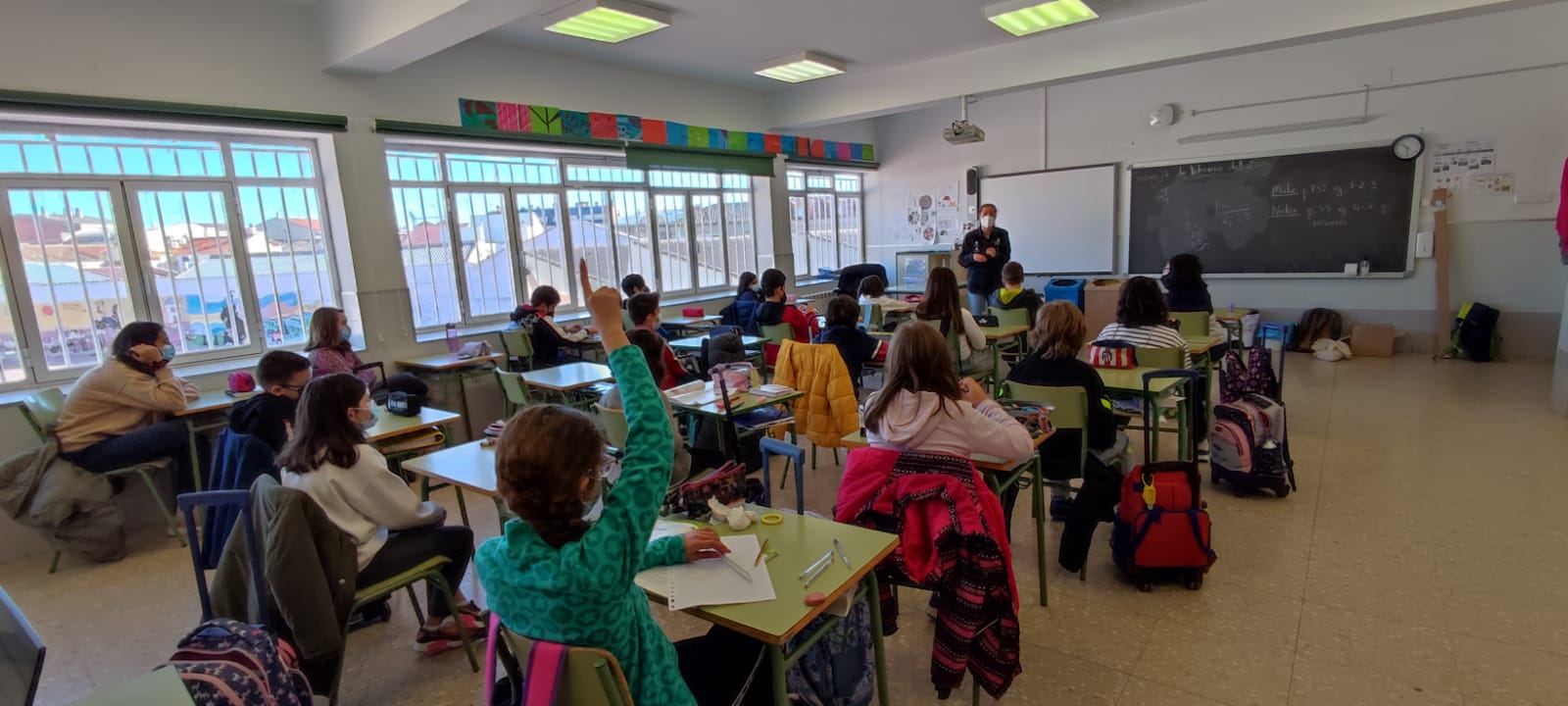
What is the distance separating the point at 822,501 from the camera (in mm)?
3807

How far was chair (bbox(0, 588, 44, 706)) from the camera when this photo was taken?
1.09 meters

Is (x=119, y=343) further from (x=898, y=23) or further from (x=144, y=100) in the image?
(x=898, y=23)

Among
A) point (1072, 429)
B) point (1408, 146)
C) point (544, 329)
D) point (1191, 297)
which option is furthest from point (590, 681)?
point (1408, 146)

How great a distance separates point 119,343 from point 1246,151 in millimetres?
8886

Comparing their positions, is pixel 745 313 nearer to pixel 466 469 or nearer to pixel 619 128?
pixel 619 128

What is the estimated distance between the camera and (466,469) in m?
2.49

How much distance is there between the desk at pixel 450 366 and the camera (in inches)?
193

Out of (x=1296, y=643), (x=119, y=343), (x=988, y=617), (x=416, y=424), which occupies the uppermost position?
(x=119, y=343)


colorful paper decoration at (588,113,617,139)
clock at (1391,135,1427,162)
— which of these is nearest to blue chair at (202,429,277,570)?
colorful paper decoration at (588,113,617,139)

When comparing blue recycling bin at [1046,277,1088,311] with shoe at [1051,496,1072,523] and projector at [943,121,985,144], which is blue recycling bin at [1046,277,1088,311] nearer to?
projector at [943,121,985,144]

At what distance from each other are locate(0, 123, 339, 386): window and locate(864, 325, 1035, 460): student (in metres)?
4.61

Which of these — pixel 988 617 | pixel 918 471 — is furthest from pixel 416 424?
pixel 988 617

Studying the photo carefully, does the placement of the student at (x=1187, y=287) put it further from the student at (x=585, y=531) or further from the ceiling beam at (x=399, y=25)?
the student at (x=585, y=531)

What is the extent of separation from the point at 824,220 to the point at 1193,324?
5765 mm
